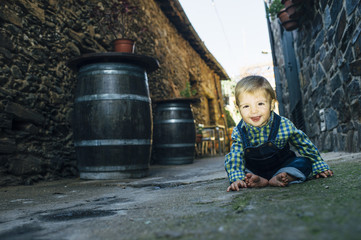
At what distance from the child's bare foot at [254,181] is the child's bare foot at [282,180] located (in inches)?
1.7

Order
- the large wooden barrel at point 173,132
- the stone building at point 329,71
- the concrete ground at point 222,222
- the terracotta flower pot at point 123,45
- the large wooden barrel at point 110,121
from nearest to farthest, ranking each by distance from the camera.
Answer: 1. the concrete ground at point 222,222
2. the stone building at point 329,71
3. the large wooden barrel at point 110,121
4. the terracotta flower pot at point 123,45
5. the large wooden barrel at point 173,132

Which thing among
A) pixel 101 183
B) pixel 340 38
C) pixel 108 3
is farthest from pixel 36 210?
pixel 108 3

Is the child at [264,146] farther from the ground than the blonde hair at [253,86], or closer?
closer

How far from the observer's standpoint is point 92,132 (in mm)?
2611

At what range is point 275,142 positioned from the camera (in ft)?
4.84

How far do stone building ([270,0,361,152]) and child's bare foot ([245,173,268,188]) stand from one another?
142 cm

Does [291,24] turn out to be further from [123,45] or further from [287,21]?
[123,45]

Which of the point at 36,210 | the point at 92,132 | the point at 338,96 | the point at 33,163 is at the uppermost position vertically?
the point at 338,96

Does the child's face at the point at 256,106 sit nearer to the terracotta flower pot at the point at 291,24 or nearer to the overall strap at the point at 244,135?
the overall strap at the point at 244,135

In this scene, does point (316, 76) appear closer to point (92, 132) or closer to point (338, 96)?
point (338, 96)

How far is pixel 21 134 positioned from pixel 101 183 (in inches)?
35.7

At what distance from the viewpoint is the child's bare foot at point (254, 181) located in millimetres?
Result: 1358

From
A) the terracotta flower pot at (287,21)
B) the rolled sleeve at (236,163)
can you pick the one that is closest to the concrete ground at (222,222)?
the rolled sleeve at (236,163)

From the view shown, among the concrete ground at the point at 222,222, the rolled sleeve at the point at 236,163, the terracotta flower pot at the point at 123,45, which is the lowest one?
the concrete ground at the point at 222,222
